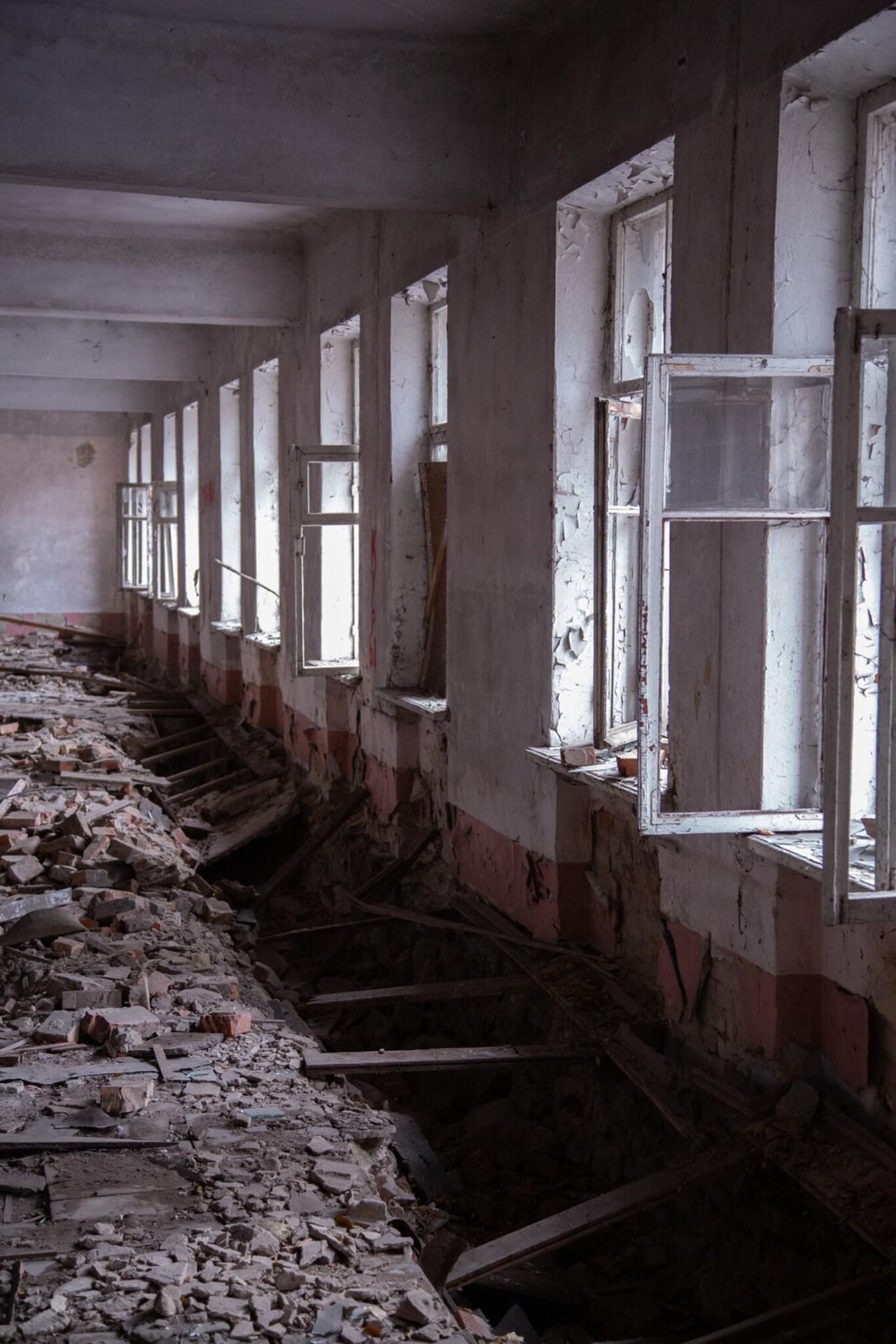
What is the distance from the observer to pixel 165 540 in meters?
17.7

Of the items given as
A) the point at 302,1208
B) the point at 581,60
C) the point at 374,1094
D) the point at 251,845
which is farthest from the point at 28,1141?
the point at 251,845

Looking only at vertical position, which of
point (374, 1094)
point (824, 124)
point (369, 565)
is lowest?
point (374, 1094)

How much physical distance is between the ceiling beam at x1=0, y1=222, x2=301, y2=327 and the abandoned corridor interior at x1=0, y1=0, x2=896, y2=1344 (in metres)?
0.66

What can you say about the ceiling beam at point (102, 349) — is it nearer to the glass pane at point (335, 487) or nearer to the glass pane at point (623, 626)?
→ the glass pane at point (335, 487)

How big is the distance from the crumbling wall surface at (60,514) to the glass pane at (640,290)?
57.0 ft

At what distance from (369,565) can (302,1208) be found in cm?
526

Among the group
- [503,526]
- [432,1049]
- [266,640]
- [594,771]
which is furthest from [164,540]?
[594,771]

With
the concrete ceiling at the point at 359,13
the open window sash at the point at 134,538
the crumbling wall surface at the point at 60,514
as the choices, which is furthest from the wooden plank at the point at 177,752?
the crumbling wall surface at the point at 60,514

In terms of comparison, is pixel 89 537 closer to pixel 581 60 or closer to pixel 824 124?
pixel 581 60

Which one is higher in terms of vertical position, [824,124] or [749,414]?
[824,124]

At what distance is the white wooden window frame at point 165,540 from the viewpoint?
16.8 m

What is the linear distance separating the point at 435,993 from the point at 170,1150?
193cm

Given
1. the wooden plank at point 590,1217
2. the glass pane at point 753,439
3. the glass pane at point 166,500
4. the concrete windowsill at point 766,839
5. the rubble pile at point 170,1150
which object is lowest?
the wooden plank at point 590,1217

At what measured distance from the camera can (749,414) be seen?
13.8 ft
